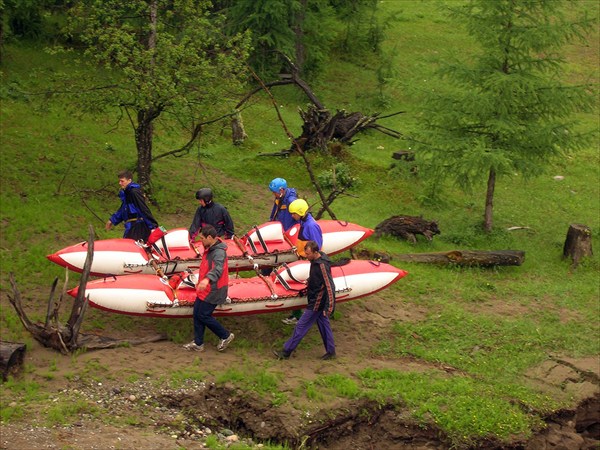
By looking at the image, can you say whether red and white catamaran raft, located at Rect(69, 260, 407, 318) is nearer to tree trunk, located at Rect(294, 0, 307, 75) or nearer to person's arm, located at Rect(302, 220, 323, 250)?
person's arm, located at Rect(302, 220, 323, 250)

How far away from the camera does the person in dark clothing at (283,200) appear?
45.4 ft

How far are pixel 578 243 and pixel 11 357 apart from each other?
41.8ft

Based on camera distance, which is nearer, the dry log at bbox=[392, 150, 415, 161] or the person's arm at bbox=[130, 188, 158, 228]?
the person's arm at bbox=[130, 188, 158, 228]

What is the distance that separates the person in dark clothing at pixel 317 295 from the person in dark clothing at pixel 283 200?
8.20 feet

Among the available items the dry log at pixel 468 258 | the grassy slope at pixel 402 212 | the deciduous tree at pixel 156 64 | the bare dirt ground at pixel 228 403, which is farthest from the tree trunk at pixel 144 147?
the dry log at pixel 468 258

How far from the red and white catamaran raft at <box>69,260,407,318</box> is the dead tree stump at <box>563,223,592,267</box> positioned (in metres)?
6.79

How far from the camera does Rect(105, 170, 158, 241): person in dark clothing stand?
13484 millimetres

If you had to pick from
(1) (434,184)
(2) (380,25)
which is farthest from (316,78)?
(1) (434,184)

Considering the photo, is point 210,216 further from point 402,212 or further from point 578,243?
point 578,243

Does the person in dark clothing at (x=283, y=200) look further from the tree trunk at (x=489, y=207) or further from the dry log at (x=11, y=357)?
the tree trunk at (x=489, y=207)

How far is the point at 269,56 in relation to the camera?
28.8 metres

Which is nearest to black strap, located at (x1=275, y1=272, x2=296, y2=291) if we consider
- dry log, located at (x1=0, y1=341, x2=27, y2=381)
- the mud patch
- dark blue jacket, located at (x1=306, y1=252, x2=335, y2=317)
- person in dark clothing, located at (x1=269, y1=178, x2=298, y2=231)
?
dark blue jacket, located at (x1=306, y1=252, x2=335, y2=317)

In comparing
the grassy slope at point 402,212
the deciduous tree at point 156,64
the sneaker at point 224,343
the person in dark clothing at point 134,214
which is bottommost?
the grassy slope at point 402,212

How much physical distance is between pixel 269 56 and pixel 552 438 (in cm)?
2027
